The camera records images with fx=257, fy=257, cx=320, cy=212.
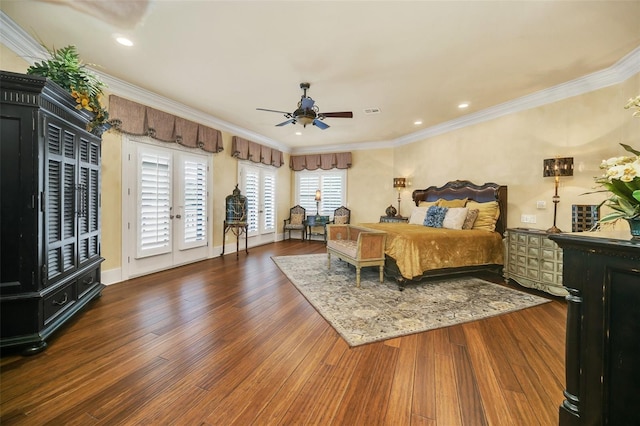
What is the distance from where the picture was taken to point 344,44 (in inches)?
107

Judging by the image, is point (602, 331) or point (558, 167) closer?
point (602, 331)

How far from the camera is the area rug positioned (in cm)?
252

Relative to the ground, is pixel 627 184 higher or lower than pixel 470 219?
higher

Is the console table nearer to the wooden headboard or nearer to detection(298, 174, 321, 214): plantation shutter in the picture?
detection(298, 174, 321, 214): plantation shutter

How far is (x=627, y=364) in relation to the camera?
1025 millimetres

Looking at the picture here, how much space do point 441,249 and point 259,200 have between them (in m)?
4.64

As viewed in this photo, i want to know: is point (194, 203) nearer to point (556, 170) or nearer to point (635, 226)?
point (635, 226)

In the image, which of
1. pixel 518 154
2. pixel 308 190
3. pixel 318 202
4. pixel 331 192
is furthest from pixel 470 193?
pixel 308 190

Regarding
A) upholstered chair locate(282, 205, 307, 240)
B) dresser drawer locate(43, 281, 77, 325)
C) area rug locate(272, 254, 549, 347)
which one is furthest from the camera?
upholstered chair locate(282, 205, 307, 240)

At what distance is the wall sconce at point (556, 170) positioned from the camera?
11.4ft

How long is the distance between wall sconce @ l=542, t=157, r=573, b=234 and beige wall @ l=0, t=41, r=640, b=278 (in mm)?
142

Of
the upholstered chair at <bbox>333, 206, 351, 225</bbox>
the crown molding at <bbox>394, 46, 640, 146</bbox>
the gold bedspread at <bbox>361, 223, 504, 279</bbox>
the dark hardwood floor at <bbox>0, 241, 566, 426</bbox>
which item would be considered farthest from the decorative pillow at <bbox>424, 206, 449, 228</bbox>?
the upholstered chair at <bbox>333, 206, 351, 225</bbox>

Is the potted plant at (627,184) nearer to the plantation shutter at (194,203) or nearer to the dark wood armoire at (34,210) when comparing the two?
the dark wood armoire at (34,210)

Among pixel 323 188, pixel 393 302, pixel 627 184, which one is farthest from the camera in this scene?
pixel 323 188
